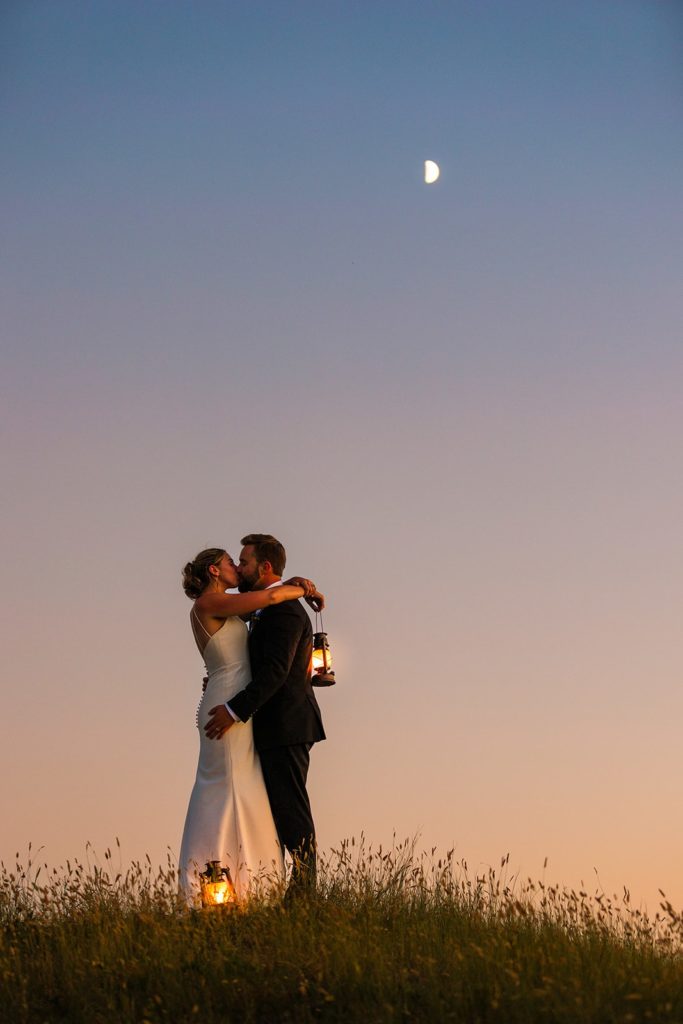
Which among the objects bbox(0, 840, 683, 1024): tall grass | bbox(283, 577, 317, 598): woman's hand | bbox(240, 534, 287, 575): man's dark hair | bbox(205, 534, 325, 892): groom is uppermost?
bbox(240, 534, 287, 575): man's dark hair

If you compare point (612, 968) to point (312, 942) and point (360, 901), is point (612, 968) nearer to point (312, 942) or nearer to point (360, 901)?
point (312, 942)

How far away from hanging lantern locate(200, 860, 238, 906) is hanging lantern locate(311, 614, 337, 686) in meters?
1.51

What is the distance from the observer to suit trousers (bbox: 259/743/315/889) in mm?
8273

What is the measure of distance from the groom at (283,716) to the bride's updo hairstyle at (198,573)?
1.60ft

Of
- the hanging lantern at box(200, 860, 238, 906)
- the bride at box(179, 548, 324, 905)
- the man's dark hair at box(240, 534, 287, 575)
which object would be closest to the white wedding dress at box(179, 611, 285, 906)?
the bride at box(179, 548, 324, 905)

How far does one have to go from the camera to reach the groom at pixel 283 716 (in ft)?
26.9

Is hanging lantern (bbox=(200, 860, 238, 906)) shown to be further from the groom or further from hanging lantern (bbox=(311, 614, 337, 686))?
hanging lantern (bbox=(311, 614, 337, 686))

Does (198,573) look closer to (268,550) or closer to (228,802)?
(268,550)

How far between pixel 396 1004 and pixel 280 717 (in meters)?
2.77

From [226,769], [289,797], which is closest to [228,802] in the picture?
[226,769]

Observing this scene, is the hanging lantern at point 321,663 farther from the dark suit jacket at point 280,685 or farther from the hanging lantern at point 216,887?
the hanging lantern at point 216,887

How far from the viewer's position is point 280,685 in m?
8.21

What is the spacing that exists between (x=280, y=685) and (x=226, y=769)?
29.1 inches

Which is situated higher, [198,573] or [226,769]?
[198,573]
